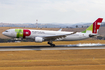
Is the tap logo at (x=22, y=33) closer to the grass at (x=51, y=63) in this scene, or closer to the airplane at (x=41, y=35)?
the airplane at (x=41, y=35)

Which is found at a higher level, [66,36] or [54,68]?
[66,36]

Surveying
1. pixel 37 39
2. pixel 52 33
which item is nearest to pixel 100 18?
pixel 52 33

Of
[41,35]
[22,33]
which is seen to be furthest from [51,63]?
[41,35]

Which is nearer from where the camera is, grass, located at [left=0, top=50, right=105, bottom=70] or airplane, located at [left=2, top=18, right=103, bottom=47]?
grass, located at [left=0, top=50, right=105, bottom=70]

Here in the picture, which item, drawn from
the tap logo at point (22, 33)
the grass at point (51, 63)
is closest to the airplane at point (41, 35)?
the tap logo at point (22, 33)

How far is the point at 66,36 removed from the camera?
143 feet

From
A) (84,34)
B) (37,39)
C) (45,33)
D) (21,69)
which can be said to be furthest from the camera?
(84,34)

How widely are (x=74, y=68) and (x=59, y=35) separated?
21082 mm

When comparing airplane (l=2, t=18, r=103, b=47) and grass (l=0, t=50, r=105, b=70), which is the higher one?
airplane (l=2, t=18, r=103, b=47)

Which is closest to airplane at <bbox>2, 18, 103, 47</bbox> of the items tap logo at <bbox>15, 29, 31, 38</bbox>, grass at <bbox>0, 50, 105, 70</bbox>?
tap logo at <bbox>15, 29, 31, 38</bbox>

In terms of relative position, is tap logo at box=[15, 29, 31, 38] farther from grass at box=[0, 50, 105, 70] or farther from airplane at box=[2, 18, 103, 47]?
grass at box=[0, 50, 105, 70]

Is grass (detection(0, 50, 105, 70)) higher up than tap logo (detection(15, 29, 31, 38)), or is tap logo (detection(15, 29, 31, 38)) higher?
tap logo (detection(15, 29, 31, 38))

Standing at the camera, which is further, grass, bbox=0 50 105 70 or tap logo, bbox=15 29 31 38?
tap logo, bbox=15 29 31 38

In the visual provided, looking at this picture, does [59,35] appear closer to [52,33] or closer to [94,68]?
[52,33]
